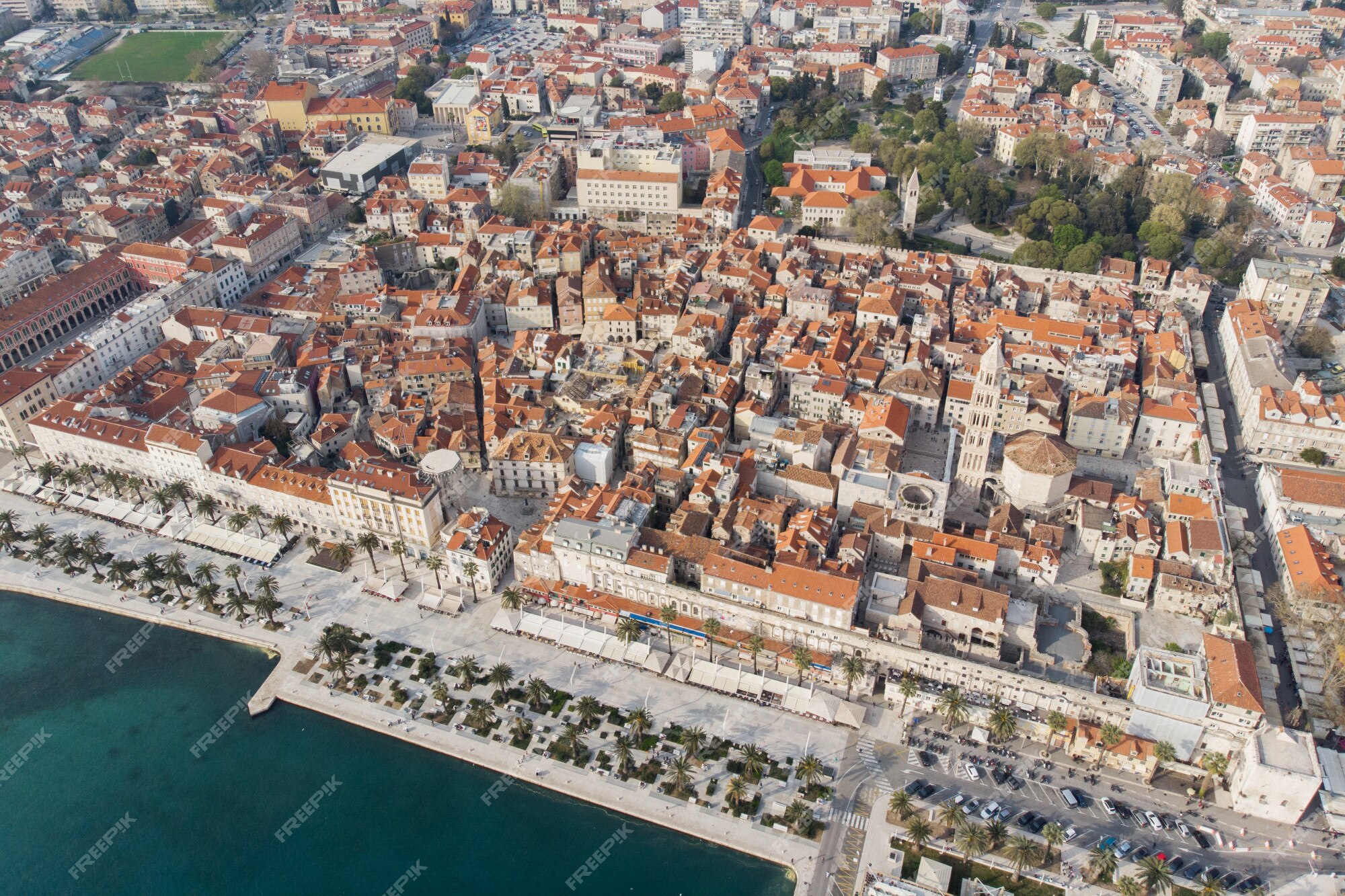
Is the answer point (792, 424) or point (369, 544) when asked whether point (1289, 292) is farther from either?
point (369, 544)

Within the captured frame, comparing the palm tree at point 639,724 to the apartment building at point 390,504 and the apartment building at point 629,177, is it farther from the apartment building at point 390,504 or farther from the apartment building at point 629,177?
the apartment building at point 629,177

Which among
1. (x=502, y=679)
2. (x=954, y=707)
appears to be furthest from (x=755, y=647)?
(x=502, y=679)

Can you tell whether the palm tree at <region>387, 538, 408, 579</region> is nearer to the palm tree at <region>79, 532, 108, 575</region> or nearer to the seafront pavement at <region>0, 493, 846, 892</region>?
the seafront pavement at <region>0, 493, 846, 892</region>

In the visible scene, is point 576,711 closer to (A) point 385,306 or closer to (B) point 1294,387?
(A) point 385,306

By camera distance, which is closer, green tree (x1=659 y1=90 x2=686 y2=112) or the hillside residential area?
the hillside residential area

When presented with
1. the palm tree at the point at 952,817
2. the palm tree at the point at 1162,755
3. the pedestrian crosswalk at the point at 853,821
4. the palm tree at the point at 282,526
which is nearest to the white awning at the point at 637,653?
the pedestrian crosswalk at the point at 853,821

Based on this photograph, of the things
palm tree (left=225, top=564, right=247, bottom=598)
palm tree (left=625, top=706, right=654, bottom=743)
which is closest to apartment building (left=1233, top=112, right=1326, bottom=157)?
palm tree (left=625, top=706, right=654, bottom=743)
